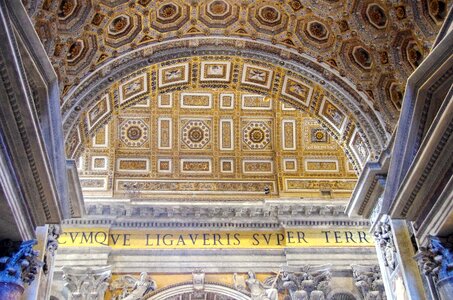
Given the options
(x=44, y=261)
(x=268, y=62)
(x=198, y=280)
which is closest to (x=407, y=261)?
(x=268, y=62)

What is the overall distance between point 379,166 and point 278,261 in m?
5.37

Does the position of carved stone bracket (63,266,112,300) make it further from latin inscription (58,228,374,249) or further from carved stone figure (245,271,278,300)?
carved stone figure (245,271,278,300)

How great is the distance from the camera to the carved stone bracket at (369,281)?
12.3 meters

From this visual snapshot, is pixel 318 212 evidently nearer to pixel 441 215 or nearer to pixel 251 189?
pixel 251 189

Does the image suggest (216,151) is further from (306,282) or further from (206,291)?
(306,282)

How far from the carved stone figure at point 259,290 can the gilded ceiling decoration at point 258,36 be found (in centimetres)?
448

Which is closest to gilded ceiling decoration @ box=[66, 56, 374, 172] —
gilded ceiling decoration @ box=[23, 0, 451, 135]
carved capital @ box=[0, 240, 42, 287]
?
gilded ceiling decoration @ box=[23, 0, 451, 135]

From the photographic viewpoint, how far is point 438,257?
6.31m

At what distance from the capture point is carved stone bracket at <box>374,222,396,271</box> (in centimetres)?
792

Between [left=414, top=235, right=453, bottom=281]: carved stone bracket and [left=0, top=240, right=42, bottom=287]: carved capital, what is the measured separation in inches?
169

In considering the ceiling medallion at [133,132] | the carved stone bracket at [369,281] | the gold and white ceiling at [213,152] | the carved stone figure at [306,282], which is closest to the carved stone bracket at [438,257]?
the carved stone figure at [306,282]

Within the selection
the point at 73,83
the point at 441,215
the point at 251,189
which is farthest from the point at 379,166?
the point at 251,189

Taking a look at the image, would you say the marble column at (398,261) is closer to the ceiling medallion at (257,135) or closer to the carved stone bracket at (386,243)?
the carved stone bracket at (386,243)

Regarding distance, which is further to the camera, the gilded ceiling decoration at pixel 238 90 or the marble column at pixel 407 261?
the gilded ceiling decoration at pixel 238 90
